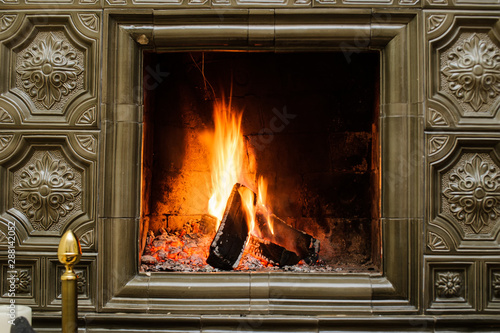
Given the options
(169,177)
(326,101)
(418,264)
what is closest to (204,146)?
(169,177)

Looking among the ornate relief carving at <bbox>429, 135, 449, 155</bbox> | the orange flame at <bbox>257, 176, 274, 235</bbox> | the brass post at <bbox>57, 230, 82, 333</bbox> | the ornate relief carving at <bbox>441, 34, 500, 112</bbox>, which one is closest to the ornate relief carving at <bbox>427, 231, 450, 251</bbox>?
the ornate relief carving at <bbox>429, 135, 449, 155</bbox>

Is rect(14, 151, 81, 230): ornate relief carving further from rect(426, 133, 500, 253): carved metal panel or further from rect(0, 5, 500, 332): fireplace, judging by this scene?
rect(426, 133, 500, 253): carved metal panel

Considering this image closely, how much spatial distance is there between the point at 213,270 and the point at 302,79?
4.82 feet

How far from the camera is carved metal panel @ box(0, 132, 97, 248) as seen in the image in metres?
2.60

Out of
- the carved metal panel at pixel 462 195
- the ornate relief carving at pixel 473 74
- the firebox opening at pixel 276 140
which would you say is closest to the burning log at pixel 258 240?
the firebox opening at pixel 276 140

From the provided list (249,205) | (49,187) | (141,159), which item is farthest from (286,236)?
(49,187)

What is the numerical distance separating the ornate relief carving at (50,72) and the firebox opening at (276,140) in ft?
2.05

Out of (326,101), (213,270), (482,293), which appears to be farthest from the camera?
(326,101)

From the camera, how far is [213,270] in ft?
9.26

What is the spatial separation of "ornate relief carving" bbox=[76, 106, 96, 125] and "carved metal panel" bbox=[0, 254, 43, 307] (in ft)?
2.56

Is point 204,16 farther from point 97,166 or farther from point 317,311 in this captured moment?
point 317,311

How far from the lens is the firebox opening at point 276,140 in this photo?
3242 millimetres

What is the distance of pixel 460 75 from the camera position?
2598 mm

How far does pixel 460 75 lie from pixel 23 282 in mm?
2627
